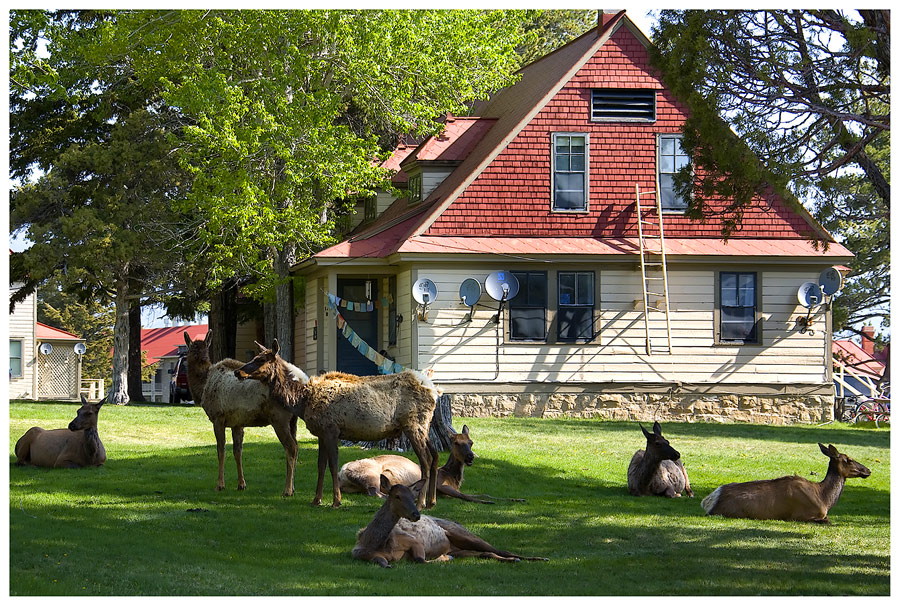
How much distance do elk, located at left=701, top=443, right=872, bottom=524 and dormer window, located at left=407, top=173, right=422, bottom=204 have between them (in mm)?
16929

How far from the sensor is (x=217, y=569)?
30.4ft

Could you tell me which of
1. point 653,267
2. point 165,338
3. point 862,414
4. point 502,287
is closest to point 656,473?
point 502,287

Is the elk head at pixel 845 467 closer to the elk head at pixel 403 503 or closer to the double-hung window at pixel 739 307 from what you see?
the elk head at pixel 403 503

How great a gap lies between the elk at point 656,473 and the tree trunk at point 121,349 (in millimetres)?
17670

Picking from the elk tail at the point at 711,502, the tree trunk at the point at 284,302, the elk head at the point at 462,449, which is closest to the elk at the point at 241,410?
the elk head at the point at 462,449

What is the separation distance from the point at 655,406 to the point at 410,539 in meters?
17.2

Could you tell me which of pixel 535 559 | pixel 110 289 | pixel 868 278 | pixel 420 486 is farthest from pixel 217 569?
pixel 868 278

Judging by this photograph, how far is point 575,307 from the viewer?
26.2 metres

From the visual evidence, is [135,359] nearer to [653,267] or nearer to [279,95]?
[279,95]

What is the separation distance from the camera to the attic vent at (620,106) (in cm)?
2689

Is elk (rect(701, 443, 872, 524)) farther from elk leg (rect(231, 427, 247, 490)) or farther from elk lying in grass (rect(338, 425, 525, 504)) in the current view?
elk leg (rect(231, 427, 247, 490))

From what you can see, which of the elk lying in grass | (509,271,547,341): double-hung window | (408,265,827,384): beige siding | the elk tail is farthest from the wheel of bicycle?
the elk lying in grass

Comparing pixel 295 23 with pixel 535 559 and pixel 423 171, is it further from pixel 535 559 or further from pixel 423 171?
pixel 535 559

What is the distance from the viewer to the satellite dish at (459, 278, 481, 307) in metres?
25.4
